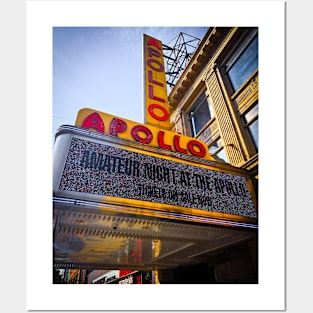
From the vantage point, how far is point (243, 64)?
26.1 ft

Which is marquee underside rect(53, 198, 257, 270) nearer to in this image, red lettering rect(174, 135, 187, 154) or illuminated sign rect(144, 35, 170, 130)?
red lettering rect(174, 135, 187, 154)

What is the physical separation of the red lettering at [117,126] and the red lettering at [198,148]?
1.64 m

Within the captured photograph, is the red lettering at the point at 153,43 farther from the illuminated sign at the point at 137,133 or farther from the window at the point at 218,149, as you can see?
the window at the point at 218,149

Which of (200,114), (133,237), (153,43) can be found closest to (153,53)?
(153,43)

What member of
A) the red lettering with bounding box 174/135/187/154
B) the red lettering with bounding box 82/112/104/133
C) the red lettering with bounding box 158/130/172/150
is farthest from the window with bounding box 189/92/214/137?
the red lettering with bounding box 82/112/104/133

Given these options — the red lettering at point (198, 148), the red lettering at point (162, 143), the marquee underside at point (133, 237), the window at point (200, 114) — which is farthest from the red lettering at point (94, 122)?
the window at point (200, 114)

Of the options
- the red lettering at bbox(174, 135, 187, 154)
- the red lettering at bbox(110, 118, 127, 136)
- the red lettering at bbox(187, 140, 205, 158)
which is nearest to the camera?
the red lettering at bbox(110, 118, 127, 136)

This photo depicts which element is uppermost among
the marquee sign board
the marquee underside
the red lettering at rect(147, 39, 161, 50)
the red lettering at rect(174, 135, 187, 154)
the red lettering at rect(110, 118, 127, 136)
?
the red lettering at rect(147, 39, 161, 50)

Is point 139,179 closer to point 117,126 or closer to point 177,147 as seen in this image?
point 117,126

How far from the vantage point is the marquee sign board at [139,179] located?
3242 millimetres

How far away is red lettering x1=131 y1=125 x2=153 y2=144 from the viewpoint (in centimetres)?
455
